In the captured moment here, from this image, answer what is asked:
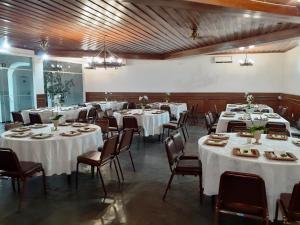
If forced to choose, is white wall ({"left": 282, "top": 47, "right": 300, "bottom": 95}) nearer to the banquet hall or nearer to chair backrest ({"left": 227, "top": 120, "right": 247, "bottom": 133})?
the banquet hall

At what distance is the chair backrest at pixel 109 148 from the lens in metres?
3.65

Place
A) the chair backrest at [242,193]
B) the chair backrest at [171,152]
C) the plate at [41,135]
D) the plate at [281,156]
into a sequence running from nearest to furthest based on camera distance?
the chair backrest at [242,193]
the plate at [281,156]
the chair backrest at [171,152]
the plate at [41,135]

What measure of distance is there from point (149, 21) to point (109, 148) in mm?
2987

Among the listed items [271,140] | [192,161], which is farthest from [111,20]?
[271,140]

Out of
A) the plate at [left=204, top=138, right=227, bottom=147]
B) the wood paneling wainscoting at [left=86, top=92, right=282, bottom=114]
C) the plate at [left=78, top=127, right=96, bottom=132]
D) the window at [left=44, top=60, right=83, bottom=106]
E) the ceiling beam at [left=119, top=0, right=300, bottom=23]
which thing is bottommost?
the plate at [left=204, top=138, right=227, bottom=147]

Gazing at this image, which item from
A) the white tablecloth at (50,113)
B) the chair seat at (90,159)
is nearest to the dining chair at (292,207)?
the chair seat at (90,159)

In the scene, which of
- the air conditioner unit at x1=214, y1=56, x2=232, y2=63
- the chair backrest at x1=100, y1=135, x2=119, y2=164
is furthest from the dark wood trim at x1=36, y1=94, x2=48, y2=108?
the chair backrest at x1=100, y1=135, x2=119, y2=164

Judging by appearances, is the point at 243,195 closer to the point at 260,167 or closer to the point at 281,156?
the point at 260,167

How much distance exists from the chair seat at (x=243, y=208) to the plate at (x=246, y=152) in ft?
1.90

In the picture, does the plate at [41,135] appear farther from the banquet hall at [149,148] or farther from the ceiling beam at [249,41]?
→ the ceiling beam at [249,41]

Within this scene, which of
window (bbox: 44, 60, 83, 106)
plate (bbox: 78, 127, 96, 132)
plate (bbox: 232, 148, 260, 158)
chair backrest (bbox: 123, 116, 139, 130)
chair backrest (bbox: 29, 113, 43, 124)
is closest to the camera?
plate (bbox: 232, 148, 260, 158)

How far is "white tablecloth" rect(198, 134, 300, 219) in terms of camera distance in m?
2.68

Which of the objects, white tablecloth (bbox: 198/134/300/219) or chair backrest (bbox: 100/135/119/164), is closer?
white tablecloth (bbox: 198/134/300/219)

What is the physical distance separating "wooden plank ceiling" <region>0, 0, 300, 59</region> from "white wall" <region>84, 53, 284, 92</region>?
376 cm
